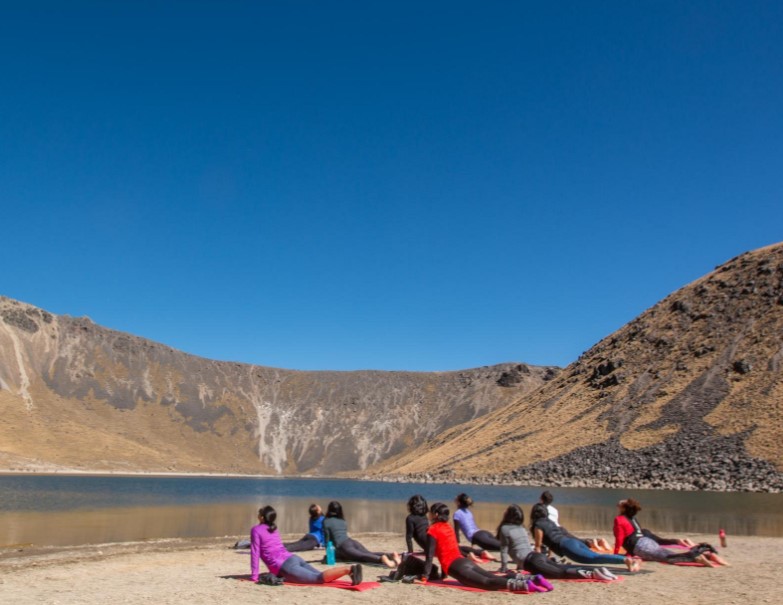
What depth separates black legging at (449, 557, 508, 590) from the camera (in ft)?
46.0

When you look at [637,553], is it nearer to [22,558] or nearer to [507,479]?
[22,558]

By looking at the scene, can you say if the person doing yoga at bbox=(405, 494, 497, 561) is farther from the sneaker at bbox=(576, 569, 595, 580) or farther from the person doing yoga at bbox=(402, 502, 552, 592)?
the sneaker at bbox=(576, 569, 595, 580)

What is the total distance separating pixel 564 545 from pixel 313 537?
7972mm

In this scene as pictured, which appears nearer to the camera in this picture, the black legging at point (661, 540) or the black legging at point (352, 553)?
the black legging at point (352, 553)

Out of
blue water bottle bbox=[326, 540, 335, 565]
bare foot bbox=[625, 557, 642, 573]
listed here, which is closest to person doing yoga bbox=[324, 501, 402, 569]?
blue water bottle bbox=[326, 540, 335, 565]

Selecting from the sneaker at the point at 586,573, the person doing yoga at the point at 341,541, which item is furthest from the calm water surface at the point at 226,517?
the sneaker at the point at 586,573

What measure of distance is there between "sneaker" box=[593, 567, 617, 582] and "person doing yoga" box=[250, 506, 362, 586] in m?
5.32

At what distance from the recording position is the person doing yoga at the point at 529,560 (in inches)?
593

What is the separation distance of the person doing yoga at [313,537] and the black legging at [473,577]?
6691 millimetres

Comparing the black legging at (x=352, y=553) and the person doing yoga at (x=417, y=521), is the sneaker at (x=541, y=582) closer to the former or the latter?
the person doing yoga at (x=417, y=521)

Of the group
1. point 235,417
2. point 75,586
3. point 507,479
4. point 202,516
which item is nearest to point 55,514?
point 202,516

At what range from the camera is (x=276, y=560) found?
49.9 ft

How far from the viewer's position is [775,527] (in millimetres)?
34781

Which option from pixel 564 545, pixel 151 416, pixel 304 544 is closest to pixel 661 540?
pixel 564 545
